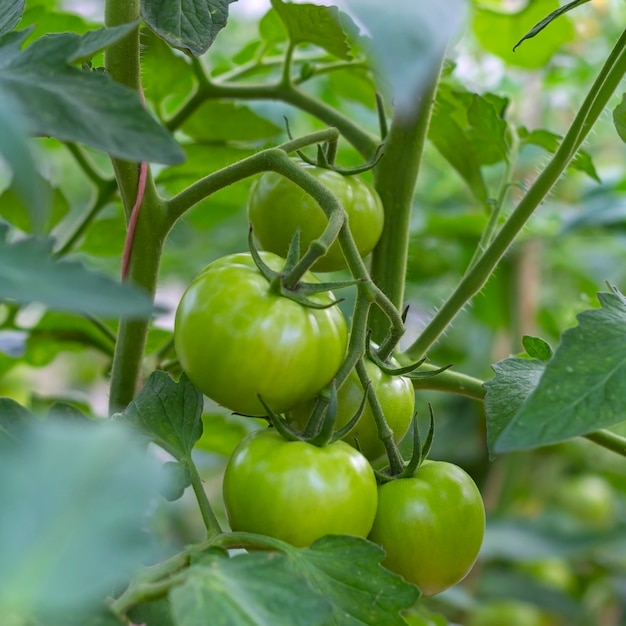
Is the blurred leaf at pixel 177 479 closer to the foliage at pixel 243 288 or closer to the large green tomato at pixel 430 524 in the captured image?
the foliage at pixel 243 288

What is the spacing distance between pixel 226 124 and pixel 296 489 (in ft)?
1.68

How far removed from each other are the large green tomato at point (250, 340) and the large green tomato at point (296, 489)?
0.11 feet

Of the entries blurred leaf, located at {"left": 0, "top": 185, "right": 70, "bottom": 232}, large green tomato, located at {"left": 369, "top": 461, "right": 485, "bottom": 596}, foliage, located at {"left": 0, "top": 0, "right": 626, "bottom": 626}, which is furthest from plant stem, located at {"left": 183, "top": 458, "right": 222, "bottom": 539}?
blurred leaf, located at {"left": 0, "top": 185, "right": 70, "bottom": 232}

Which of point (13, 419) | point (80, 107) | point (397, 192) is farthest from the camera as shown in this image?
point (397, 192)

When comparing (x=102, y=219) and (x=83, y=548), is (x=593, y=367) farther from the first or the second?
(x=102, y=219)

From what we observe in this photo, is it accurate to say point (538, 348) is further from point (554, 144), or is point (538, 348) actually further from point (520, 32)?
point (520, 32)

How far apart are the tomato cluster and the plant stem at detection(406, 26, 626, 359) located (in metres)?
0.13

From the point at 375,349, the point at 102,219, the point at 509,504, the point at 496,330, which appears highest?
the point at 375,349

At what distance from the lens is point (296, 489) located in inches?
17.2

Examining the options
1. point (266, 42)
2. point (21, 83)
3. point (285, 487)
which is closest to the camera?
point (21, 83)

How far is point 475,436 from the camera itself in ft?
5.12

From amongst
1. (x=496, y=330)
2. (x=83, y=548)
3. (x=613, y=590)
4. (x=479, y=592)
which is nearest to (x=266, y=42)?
(x=83, y=548)

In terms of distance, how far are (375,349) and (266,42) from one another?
0.43 m

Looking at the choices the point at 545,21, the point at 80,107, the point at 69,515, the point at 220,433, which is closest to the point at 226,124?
the point at 220,433
